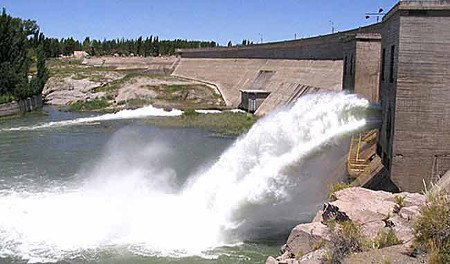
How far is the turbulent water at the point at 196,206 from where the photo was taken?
1683 centimetres

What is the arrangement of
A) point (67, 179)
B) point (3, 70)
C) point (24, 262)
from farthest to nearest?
1. point (3, 70)
2. point (67, 179)
3. point (24, 262)

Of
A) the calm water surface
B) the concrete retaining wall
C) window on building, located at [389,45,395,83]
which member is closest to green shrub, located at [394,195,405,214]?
the calm water surface

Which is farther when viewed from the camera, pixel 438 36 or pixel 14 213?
pixel 14 213

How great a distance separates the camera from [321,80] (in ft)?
145

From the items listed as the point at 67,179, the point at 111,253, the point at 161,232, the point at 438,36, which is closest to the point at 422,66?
the point at 438,36

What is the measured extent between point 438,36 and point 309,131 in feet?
17.4

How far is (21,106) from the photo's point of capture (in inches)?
2327

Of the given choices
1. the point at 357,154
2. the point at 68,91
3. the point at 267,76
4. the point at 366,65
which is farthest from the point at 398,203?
the point at 68,91

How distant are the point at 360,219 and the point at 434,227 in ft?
7.50

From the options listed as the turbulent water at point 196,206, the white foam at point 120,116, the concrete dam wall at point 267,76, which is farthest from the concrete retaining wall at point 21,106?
the turbulent water at point 196,206

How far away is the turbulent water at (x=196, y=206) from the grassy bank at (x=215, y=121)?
2364 cm

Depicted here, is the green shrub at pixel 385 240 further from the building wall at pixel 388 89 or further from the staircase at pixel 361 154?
the staircase at pixel 361 154

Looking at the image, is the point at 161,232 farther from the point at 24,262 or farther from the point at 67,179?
the point at 67,179

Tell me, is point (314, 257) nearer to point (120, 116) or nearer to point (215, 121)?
point (215, 121)
